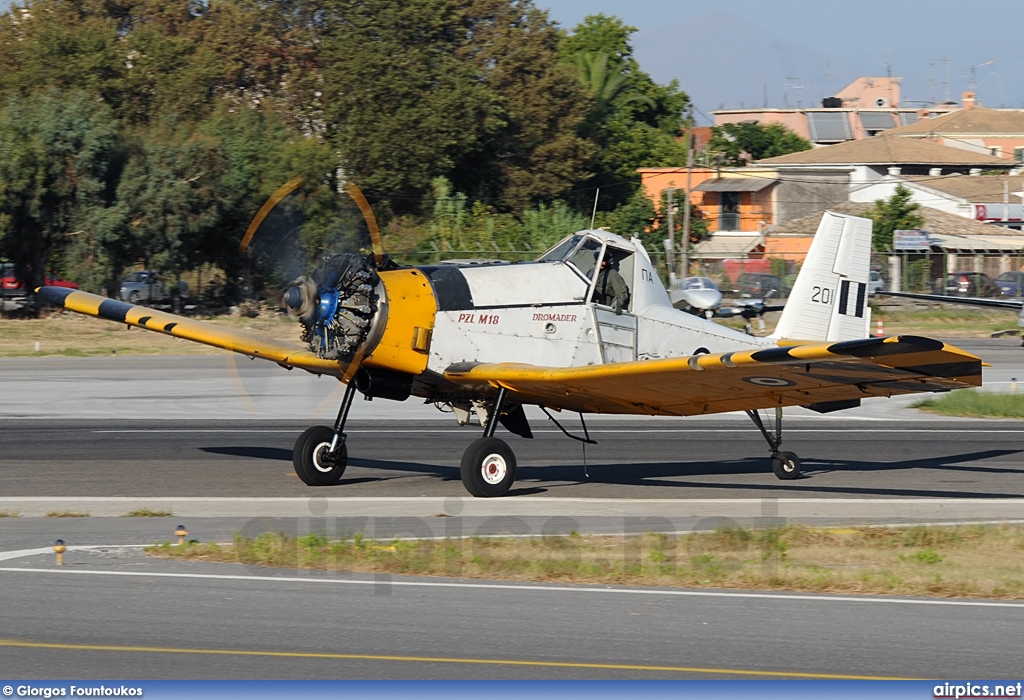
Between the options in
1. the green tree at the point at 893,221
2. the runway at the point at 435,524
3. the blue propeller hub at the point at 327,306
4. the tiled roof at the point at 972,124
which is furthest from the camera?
the tiled roof at the point at 972,124

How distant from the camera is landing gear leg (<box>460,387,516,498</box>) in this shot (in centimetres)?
1366

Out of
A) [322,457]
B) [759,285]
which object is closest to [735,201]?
[759,285]

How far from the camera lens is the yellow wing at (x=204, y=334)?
15031mm

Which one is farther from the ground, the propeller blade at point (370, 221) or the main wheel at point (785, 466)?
the propeller blade at point (370, 221)

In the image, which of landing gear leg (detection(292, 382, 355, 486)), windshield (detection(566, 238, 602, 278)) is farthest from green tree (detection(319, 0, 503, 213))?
windshield (detection(566, 238, 602, 278))

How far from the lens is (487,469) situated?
13727 mm

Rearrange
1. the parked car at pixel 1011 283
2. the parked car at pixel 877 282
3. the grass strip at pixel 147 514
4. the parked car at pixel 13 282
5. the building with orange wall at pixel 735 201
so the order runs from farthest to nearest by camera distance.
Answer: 1. the building with orange wall at pixel 735 201
2. the parked car at pixel 1011 283
3. the parked car at pixel 877 282
4. the parked car at pixel 13 282
5. the grass strip at pixel 147 514

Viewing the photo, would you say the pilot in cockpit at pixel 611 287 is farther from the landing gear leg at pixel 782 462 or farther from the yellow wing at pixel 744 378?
the landing gear leg at pixel 782 462

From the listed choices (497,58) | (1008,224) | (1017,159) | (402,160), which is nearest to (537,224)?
(402,160)

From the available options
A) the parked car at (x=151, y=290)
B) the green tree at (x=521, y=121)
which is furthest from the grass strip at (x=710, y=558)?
the green tree at (x=521, y=121)

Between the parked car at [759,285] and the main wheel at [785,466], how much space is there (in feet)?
120

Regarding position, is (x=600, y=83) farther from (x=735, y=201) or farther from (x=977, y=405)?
(x=977, y=405)

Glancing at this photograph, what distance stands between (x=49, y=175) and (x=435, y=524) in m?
35.9

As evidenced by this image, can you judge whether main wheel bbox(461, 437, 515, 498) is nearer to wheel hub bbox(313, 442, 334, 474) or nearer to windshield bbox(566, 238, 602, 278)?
wheel hub bbox(313, 442, 334, 474)
